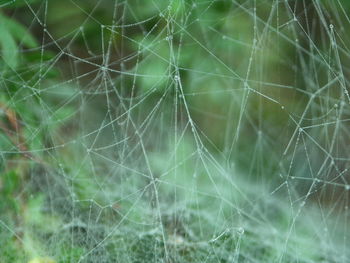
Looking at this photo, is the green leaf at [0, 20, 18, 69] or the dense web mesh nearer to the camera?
the dense web mesh

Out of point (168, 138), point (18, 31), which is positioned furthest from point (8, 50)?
point (168, 138)

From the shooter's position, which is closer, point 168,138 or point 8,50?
point 8,50

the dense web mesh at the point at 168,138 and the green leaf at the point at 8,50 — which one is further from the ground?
the green leaf at the point at 8,50

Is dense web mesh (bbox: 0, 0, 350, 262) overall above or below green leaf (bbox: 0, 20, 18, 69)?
below

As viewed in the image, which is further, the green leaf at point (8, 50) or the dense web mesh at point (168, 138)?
the green leaf at point (8, 50)

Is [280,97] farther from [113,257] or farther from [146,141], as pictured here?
[113,257]

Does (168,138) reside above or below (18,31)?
below

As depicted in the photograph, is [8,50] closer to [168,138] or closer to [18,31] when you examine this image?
[18,31]

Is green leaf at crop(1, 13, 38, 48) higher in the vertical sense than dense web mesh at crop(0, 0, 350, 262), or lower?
higher

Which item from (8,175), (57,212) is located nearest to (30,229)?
(57,212)

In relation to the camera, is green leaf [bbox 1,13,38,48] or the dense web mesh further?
green leaf [bbox 1,13,38,48]
